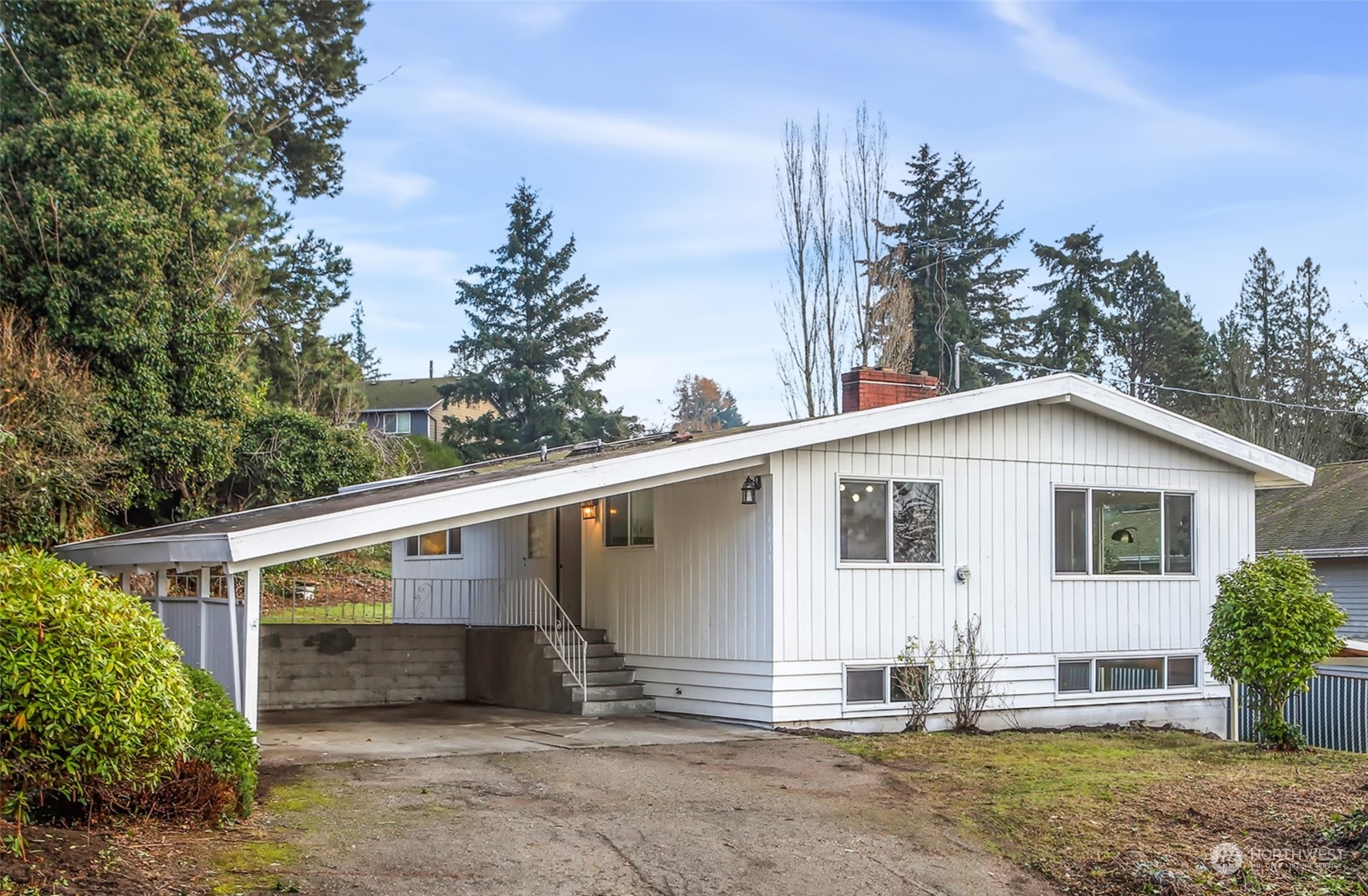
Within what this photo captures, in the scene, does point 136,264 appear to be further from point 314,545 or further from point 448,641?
point 314,545

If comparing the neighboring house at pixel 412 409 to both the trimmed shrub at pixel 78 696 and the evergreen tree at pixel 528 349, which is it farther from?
the trimmed shrub at pixel 78 696

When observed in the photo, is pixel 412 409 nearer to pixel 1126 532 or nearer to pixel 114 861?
pixel 1126 532

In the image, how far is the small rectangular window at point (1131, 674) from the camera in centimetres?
1483

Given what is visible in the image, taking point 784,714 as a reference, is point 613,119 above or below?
A: above

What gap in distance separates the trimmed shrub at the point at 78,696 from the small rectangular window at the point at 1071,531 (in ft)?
33.9

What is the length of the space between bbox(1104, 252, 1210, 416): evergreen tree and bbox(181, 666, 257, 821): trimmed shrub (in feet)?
126

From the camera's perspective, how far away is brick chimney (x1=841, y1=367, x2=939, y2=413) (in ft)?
47.9

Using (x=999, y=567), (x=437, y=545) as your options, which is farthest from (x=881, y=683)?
(x=437, y=545)

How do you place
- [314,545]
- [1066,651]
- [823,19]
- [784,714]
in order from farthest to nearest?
[823,19], [1066,651], [784,714], [314,545]

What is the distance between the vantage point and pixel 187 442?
18531mm

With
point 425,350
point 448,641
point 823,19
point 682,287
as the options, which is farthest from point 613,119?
point 425,350

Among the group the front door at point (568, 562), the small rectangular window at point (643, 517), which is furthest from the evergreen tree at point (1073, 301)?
the small rectangular window at point (643, 517)

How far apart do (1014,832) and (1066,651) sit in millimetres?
6688

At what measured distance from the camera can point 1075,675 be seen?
14617 millimetres
